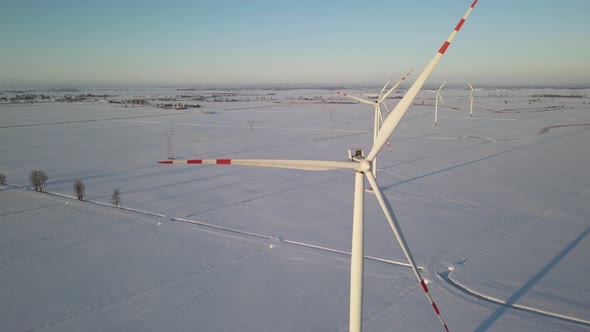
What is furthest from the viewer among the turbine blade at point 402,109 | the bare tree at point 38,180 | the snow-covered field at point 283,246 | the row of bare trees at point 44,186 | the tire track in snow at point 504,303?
the bare tree at point 38,180

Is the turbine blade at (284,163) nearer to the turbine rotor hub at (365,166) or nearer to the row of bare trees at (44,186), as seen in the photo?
the turbine rotor hub at (365,166)

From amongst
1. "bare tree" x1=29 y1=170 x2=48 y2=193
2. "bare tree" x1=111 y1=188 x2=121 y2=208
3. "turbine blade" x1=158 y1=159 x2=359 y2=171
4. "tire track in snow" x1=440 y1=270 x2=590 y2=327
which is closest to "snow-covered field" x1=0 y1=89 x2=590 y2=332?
"tire track in snow" x1=440 y1=270 x2=590 y2=327

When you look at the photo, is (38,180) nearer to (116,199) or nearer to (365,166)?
(116,199)

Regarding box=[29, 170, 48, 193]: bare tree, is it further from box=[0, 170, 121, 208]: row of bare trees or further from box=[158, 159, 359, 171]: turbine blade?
box=[158, 159, 359, 171]: turbine blade

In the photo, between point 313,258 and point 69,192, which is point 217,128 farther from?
point 313,258

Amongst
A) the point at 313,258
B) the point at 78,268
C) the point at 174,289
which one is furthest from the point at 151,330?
the point at 313,258

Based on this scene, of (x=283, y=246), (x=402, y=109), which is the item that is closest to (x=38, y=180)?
(x=283, y=246)

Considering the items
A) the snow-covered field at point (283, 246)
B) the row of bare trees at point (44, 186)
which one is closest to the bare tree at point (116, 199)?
the row of bare trees at point (44, 186)

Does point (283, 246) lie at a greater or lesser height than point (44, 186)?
lesser
